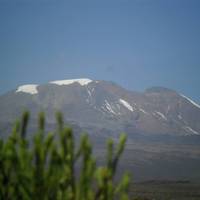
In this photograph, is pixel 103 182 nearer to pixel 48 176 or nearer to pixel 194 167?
pixel 48 176

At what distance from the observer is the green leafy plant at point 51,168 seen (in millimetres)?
5629

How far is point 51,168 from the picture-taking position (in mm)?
5691

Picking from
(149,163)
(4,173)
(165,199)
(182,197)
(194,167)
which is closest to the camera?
(4,173)

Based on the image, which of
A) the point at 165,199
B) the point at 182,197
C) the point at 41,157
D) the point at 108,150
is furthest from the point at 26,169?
the point at 182,197

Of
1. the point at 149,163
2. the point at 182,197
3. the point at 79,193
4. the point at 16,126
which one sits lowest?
the point at 149,163

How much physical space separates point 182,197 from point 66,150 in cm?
7469

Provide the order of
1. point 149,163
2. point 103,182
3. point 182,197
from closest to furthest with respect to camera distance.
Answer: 1. point 103,182
2. point 182,197
3. point 149,163

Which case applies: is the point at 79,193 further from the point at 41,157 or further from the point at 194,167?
the point at 194,167

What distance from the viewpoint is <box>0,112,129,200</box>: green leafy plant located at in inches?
222

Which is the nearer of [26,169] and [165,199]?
[26,169]

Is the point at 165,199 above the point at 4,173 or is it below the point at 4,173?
below

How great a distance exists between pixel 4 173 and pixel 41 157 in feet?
2.37

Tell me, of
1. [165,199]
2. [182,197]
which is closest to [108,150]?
[165,199]

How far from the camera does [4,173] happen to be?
19.7 ft
